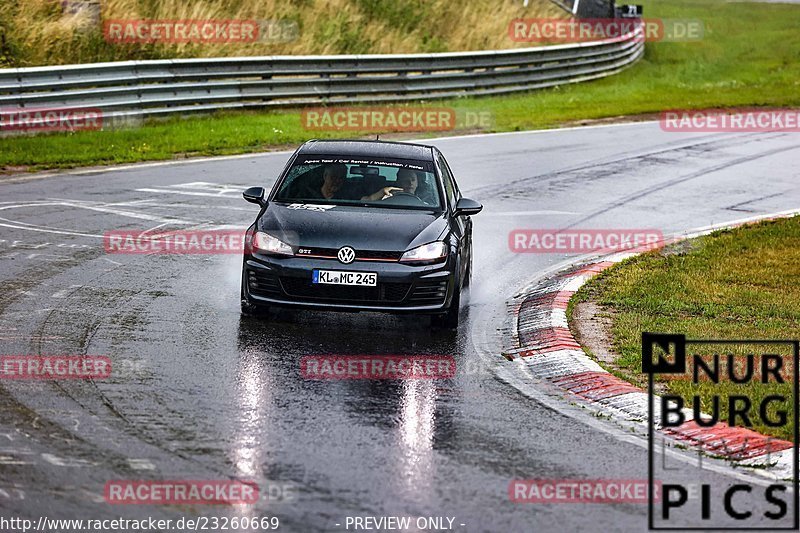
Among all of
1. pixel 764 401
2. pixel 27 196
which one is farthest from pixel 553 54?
pixel 764 401

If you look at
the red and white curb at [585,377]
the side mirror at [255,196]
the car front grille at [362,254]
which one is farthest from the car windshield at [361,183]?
the red and white curb at [585,377]

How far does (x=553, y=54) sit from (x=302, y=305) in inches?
1050

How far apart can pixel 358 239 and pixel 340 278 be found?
1.35ft

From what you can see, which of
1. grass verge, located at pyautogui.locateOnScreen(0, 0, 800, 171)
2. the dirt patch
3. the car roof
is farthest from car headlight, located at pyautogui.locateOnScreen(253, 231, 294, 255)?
grass verge, located at pyautogui.locateOnScreen(0, 0, 800, 171)

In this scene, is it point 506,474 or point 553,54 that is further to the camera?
point 553,54

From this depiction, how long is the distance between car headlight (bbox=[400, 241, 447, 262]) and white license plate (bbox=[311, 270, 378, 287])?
1.24 ft

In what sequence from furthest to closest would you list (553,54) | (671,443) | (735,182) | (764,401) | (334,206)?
(553,54) < (735,182) < (334,206) < (764,401) < (671,443)

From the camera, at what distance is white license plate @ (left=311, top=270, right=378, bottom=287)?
10.9 m

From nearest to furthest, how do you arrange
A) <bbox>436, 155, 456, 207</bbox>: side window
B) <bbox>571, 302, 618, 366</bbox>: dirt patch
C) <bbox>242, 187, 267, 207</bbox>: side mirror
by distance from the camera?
1. <bbox>571, 302, 618, 366</bbox>: dirt patch
2. <bbox>242, 187, 267, 207</bbox>: side mirror
3. <bbox>436, 155, 456, 207</bbox>: side window

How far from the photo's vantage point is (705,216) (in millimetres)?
18781

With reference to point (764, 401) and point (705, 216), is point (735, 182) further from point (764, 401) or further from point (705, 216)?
point (764, 401)

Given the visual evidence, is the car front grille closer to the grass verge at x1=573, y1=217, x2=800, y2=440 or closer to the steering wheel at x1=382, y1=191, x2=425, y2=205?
the steering wheel at x1=382, y1=191, x2=425, y2=205

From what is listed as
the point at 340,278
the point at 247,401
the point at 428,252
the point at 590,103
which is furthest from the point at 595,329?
the point at 590,103

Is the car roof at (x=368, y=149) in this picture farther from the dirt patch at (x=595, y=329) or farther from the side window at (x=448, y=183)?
the dirt patch at (x=595, y=329)
